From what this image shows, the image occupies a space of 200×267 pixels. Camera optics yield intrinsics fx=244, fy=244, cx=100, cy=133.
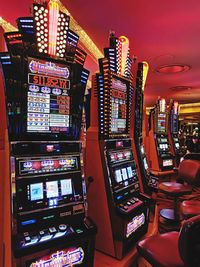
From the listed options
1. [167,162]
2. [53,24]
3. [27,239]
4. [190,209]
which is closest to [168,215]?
[190,209]

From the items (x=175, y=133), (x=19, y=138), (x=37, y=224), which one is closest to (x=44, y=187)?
(x=37, y=224)

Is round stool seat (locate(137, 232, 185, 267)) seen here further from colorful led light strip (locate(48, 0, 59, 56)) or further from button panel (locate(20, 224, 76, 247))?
colorful led light strip (locate(48, 0, 59, 56))

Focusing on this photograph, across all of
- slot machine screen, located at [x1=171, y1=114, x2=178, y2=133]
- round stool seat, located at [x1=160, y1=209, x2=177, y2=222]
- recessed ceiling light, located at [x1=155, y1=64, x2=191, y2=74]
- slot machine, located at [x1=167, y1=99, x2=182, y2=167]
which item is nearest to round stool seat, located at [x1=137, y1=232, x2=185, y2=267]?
round stool seat, located at [x1=160, y1=209, x2=177, y2=222]

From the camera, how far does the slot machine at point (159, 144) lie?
6211 millimetres

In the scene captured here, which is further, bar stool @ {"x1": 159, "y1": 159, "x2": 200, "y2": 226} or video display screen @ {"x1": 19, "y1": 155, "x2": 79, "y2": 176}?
bar stool @ {"x1": 159, "y1": 159, "x2": 200, "y2": 226}

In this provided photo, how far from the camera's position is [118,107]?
9.10 ft

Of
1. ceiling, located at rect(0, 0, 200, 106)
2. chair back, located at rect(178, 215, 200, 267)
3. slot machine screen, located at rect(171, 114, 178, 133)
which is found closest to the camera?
chair back, located at rect(178, 215, 200, 267)

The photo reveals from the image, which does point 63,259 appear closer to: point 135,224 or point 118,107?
point 135,224

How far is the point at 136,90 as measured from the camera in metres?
3.59

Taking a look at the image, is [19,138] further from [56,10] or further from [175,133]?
[175,133]

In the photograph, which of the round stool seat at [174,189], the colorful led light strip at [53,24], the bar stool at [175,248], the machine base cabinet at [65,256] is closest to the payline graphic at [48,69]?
the colorful led light strip at [53,24]

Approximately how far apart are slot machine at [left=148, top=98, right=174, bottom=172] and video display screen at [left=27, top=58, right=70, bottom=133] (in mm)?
4504

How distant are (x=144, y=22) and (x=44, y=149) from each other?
2.79 meters

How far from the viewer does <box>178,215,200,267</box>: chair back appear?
4.62 feet
